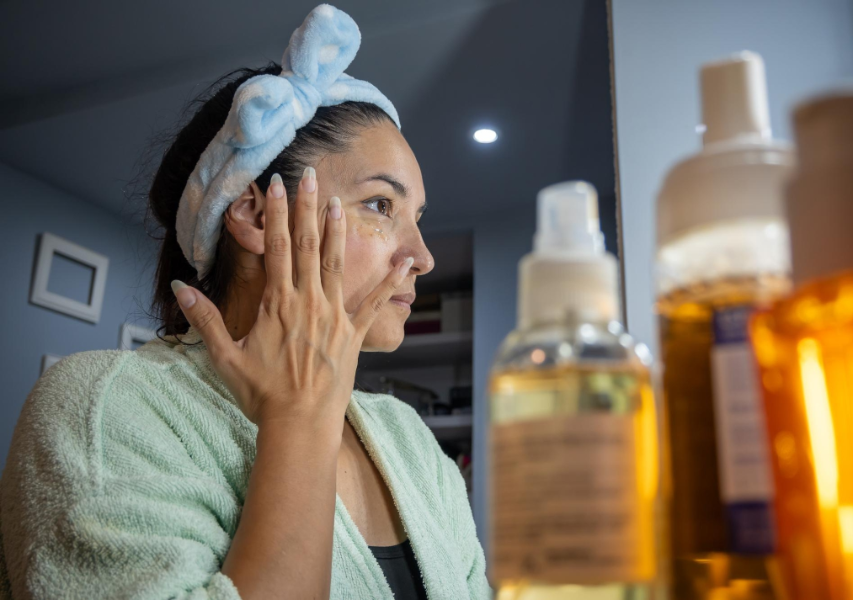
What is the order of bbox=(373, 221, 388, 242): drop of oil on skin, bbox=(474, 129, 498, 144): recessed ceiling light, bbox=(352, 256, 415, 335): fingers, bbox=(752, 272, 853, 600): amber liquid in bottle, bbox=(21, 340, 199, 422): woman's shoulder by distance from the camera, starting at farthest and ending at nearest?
bbox=(474, 129, 498, 144): recessed ceiling light < bbox=(373, 221, 388, 242): drop of oil on skin < bbox=(352, 256, 415, 335): fingers < bbox=(21, 340, 199, 422): woman's shoulder < bbox=(752, 272, 853, 600): amber liquid in bottle

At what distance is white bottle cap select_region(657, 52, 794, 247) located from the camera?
0.18 metres

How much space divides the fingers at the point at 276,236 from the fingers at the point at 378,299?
86mm

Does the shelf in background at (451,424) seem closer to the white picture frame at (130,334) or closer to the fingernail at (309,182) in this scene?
the white picture frame at (130,334)

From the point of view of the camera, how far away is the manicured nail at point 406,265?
0.82 m

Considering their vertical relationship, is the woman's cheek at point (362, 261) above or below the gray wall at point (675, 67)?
below

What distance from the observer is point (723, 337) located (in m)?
0.18

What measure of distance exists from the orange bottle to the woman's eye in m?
0.74

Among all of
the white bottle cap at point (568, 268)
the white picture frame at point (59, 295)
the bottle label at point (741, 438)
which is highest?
the white picture frame at point (59, 295)

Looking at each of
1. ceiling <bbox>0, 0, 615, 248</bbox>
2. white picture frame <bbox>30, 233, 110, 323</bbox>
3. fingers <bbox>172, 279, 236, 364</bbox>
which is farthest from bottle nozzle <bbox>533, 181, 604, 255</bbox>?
white picture frame <bbox>30, 233, 110, 323</bbox>

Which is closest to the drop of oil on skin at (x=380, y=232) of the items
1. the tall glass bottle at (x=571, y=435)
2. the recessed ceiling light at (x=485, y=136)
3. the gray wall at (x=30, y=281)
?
the tall glass bottle at (x=571, y=435)

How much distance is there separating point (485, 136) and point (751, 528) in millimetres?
2178

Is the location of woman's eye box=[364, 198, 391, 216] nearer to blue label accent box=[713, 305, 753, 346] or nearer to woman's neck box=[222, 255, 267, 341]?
woman's neck box=[222, 255, 267, 341]

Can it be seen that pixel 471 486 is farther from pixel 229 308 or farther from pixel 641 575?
pixel 641 575

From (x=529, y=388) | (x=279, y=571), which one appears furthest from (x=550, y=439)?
(x=279, y=571)
